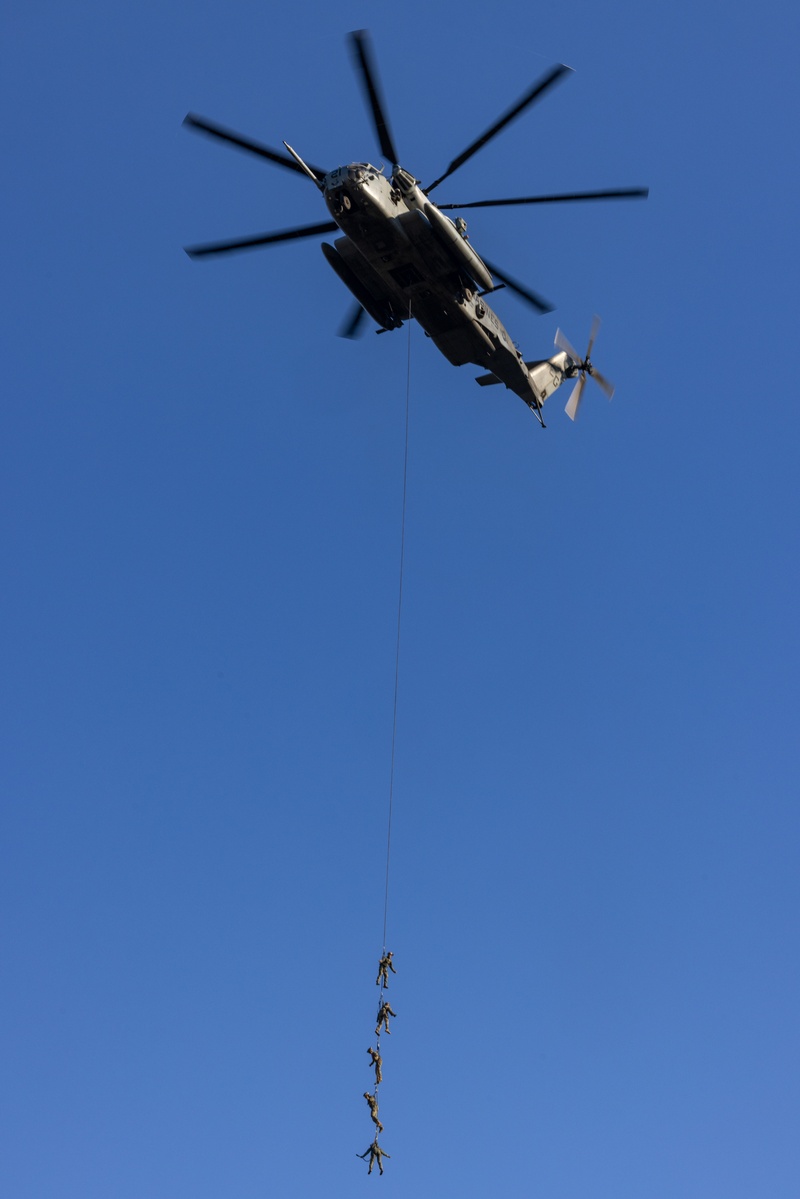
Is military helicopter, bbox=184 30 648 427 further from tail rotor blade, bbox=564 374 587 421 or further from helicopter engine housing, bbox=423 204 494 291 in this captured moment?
tail rotor blade, bbox=564 374 587 421

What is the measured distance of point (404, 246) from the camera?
22.3 metres

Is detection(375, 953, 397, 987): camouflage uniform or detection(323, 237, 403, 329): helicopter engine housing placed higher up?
detection(323, 237, 403, 329): helicopter engine housing

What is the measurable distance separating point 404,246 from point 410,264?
18.4 inches

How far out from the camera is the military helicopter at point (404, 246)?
21.6m

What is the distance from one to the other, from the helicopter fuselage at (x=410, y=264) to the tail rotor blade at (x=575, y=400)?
394cm

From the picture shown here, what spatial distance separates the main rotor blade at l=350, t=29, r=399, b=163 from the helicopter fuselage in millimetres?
626

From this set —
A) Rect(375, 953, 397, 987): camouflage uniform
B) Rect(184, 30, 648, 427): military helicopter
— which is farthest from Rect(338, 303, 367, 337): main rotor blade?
Rect(375, 953, 397, 987): camouflage uniform

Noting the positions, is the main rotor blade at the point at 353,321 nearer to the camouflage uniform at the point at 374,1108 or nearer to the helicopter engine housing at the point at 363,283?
the helicopter engine housing at the point at 363,283

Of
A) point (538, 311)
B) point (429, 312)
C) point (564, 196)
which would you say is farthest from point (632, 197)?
point (429, 312)

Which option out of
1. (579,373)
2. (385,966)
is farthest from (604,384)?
(385,966)

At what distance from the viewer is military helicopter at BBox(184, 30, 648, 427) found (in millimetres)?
21562

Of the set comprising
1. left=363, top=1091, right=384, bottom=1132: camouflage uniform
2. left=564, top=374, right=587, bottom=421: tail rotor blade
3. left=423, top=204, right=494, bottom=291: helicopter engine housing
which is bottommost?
left=363, top=1091, right=384, bottom=1132: camouflage uniform

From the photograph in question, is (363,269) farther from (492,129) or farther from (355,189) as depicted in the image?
(492,129)

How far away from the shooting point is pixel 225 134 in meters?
21.5
